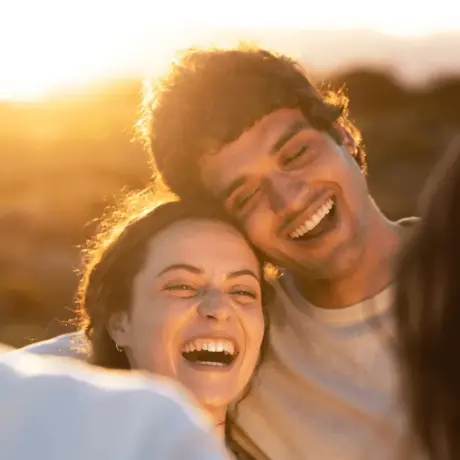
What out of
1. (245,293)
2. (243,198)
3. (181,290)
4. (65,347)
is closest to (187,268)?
(181,290)

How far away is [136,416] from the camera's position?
422mm

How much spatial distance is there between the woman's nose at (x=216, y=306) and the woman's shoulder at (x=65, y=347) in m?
0.38

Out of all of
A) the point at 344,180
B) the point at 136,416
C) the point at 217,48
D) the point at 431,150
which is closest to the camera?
the point at 136,416

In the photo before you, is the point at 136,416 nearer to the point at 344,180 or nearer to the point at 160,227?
the point at 160,227

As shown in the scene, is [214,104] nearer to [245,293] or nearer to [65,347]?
[245,293]

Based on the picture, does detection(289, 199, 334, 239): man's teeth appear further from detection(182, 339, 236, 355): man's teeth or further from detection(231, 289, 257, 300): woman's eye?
detection(182, 339, 236, 355): man's teeth

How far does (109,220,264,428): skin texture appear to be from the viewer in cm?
211

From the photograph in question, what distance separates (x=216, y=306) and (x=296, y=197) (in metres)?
0.44

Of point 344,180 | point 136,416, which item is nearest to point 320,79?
point 344,180

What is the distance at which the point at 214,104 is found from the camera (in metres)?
2.59

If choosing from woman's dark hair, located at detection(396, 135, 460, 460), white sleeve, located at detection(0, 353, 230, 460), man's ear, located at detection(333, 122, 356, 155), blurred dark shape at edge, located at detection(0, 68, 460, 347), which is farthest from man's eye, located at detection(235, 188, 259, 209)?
blurred dark shape at edge, located at detection(0, 68, 460, 347)

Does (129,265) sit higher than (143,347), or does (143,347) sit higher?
(129,265)

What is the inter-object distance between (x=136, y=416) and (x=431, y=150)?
19.7m

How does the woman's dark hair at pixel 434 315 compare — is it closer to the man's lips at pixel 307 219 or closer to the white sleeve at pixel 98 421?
the white sleeve at pixel 98 421
